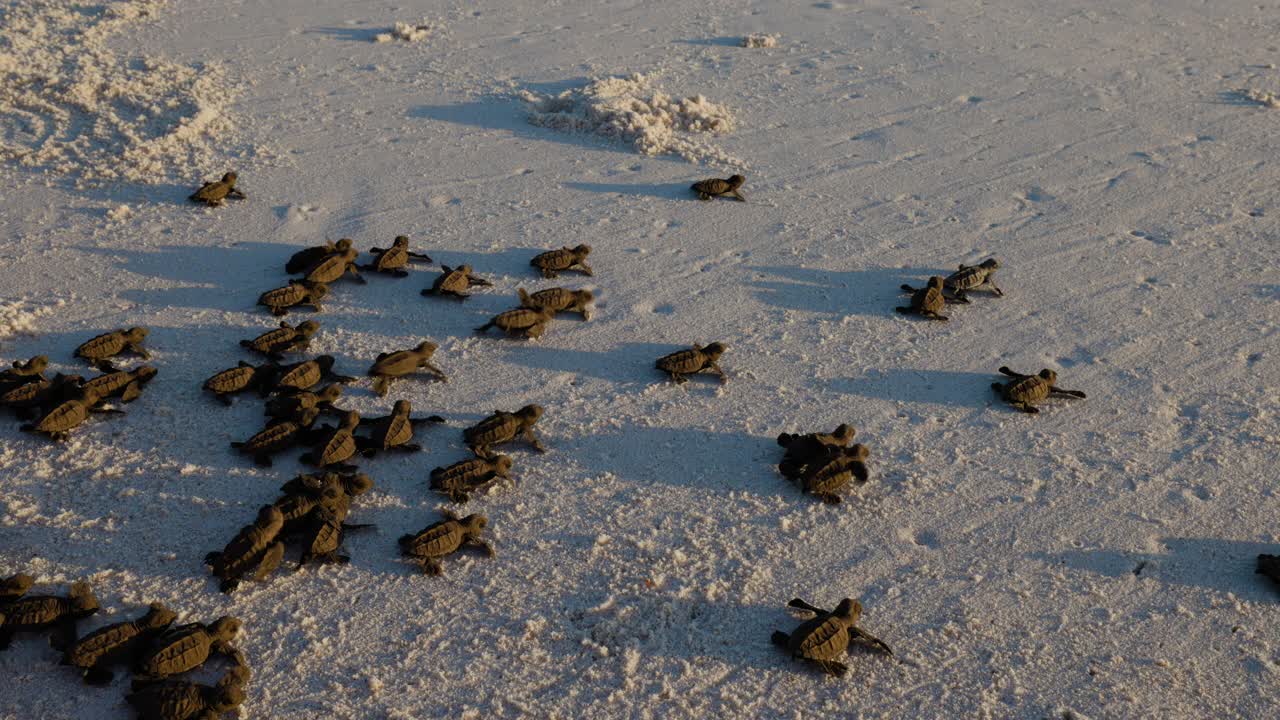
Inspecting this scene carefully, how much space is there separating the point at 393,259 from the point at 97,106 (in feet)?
10.5

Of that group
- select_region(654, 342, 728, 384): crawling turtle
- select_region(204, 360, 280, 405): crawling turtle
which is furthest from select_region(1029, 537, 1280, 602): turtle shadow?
select_region(204, 360, 280, 405): crawling turtle

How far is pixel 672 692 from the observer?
2.81m

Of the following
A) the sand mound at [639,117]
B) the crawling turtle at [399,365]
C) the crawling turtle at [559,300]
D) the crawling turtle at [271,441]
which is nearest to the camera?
the crawling turtle at [271,441]

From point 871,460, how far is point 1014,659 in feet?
3.30

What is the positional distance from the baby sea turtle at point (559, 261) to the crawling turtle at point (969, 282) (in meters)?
1.93

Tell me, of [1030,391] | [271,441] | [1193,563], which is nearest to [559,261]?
[271,441]

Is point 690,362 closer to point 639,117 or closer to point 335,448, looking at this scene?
point 335,448

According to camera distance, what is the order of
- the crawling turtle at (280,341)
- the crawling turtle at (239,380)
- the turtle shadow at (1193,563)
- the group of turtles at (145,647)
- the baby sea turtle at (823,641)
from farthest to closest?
the crawling turtle at (280,341) → the crawling turtle at (239,380) → the turtle shadow at (1193,563) → the baby sea turtle at (823,641) → the group of turtles at (145,647)

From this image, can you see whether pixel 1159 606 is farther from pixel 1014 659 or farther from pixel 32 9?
pixel 32 9

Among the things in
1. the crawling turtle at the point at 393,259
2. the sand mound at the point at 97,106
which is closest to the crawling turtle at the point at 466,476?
the crawling turtle at the point at 393,259

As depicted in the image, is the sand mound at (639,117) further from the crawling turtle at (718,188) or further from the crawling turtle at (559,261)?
the crawling turtle at (559,261)

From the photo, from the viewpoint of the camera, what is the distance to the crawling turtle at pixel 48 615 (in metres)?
2.84

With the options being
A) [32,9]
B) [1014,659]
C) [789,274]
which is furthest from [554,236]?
[32,9]

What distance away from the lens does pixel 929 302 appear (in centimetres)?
457
